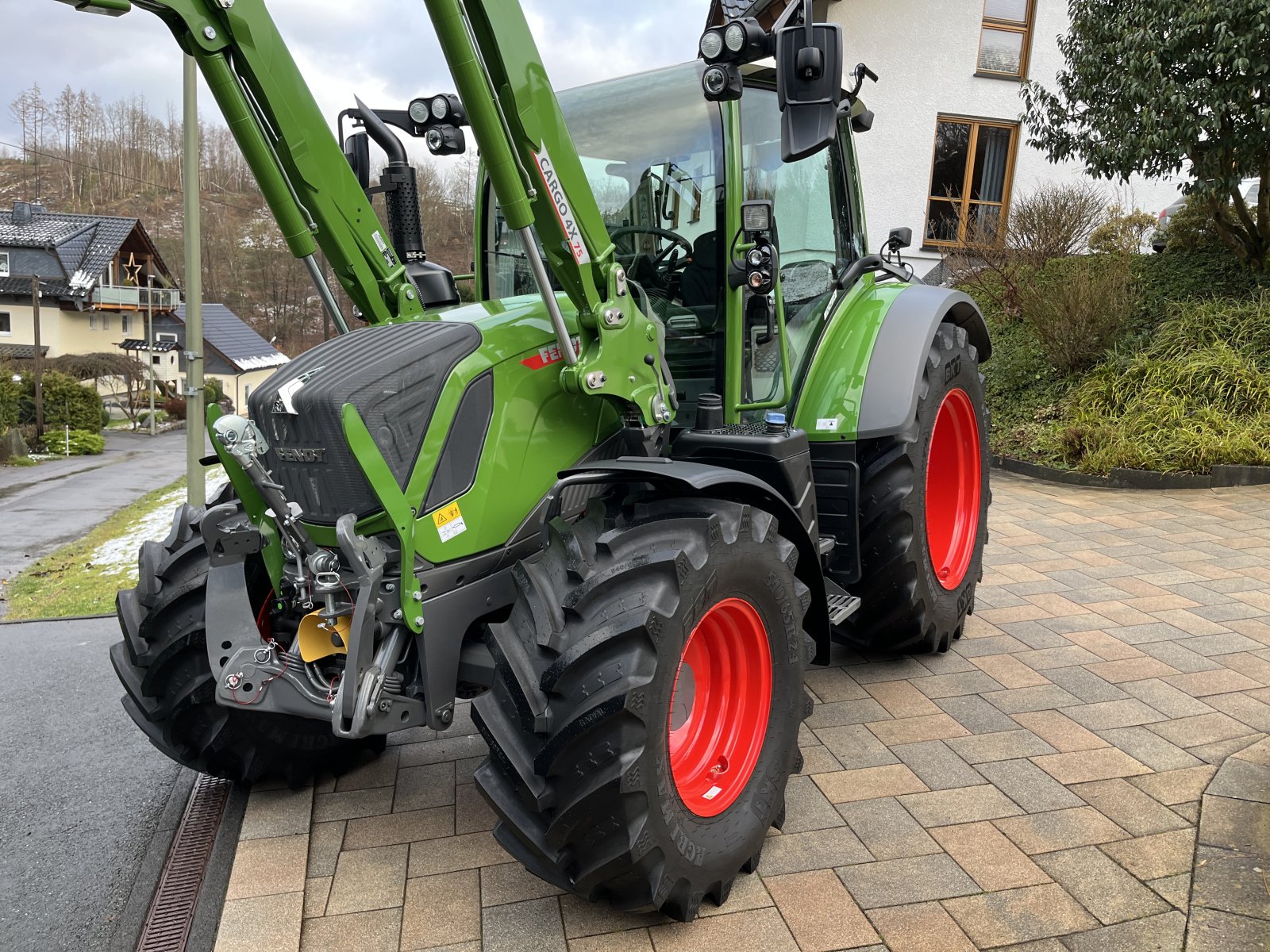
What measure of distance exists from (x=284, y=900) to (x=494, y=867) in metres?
0.54

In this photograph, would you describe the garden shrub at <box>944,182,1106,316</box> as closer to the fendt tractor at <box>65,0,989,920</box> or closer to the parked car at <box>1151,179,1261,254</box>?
the parked car at <box>1151,179,1261,254</box>

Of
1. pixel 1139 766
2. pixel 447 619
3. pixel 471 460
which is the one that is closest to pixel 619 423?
pixel 471 460

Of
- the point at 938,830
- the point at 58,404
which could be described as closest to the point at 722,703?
the point at 938,830

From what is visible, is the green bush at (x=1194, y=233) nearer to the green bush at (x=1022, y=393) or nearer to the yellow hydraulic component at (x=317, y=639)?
the green bush at (x=1022, y=393)

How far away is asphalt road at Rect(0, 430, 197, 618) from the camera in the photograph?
32.0 ft

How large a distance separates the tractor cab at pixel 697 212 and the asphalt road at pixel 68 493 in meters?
5.27

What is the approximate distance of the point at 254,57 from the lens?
7.89ft

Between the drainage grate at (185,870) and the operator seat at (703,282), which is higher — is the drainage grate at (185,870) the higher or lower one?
the lower one

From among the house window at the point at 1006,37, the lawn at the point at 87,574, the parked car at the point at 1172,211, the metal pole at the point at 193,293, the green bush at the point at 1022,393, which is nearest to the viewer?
the lawn at the point at 87,574

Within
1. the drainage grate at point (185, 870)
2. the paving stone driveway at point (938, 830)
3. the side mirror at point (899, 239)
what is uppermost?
the side mirror at point (899, 239)

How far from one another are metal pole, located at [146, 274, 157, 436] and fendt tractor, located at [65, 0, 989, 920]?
2835 centimetres

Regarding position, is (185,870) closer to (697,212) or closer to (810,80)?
(697,212)

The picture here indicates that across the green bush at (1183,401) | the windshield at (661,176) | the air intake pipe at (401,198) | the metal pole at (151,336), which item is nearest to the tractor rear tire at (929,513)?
the windshield at (661,176)

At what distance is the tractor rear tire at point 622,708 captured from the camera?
82.1 inches
